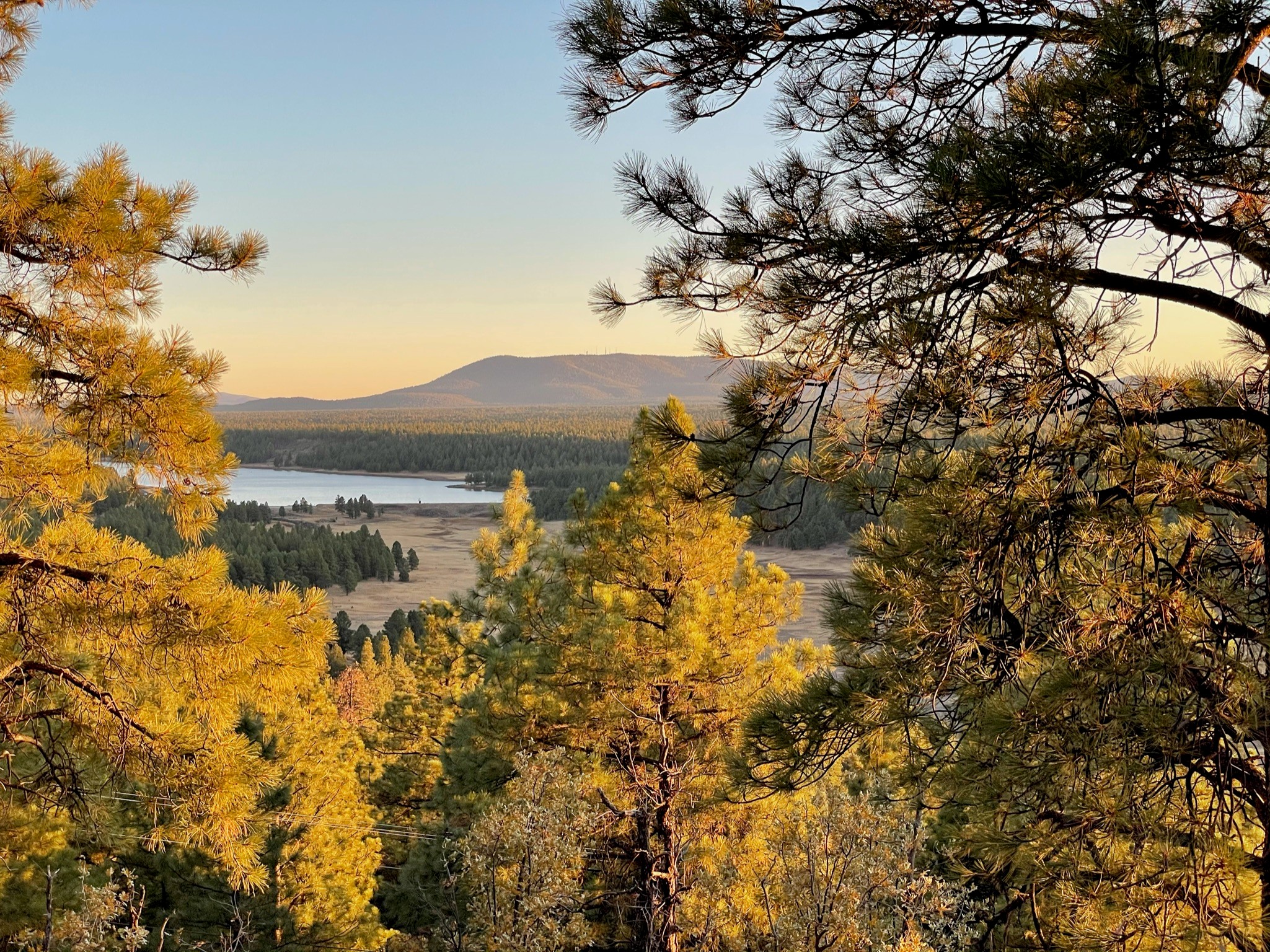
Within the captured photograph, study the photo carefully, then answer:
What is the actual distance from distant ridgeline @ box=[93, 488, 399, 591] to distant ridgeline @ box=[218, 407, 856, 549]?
624 inches

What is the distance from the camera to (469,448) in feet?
450

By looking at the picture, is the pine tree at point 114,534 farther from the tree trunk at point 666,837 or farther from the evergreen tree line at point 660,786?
the tree trunk at point 666,837

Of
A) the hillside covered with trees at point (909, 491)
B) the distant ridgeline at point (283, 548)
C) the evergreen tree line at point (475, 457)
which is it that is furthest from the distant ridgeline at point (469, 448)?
the hillside covered with trees at point (909, 491)

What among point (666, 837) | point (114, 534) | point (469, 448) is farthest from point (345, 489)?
point (114, 534)

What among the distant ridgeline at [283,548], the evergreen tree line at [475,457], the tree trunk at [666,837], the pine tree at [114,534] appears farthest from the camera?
the evergreen tree line at [475,457]

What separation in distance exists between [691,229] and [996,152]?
1.62m

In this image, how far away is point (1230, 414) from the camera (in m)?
3.89

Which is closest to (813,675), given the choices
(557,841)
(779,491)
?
(779,491)

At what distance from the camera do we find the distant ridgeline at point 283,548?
54344mm

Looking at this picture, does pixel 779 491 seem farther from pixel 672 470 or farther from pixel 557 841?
pixel 672 470

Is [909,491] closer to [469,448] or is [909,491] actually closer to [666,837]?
[666,837]

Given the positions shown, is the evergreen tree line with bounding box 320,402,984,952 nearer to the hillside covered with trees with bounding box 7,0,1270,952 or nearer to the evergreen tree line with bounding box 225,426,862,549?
the hillside covered with trees with bounding box 7,0,1270,952

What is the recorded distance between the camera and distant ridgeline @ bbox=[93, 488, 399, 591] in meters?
54.3

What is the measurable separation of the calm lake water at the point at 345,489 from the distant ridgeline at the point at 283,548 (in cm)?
2886
